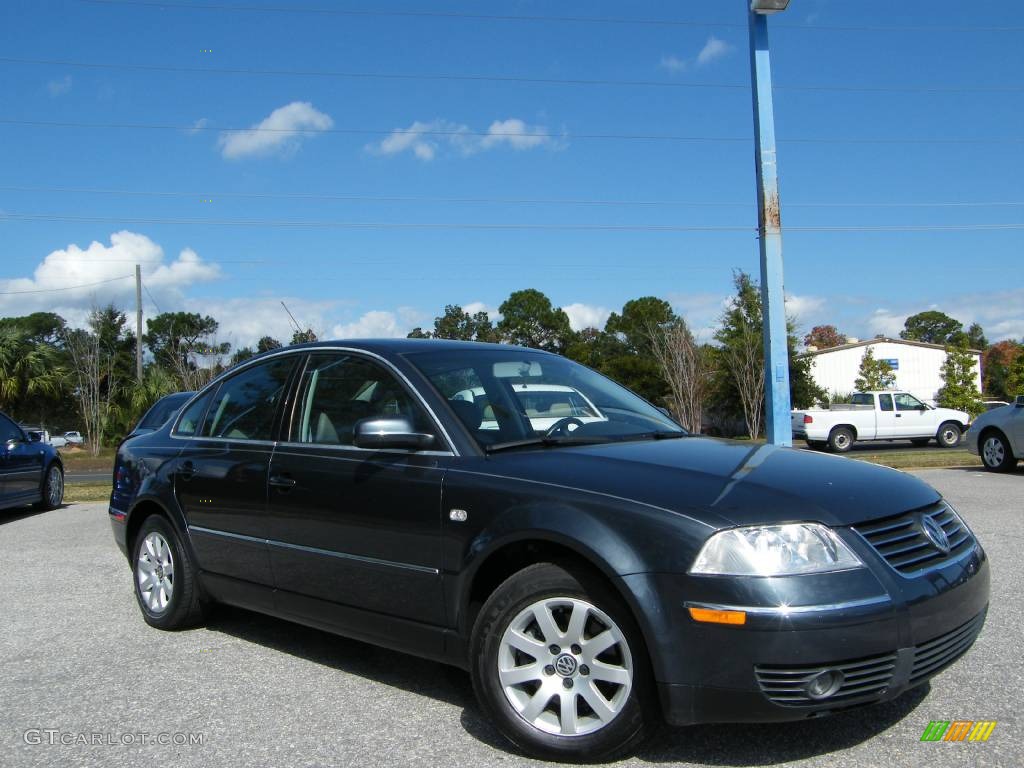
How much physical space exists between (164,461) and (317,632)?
135 cm

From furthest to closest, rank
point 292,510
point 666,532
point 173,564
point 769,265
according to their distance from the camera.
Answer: point 769,265 < point 173,564 < point 292,510 < point 666,532

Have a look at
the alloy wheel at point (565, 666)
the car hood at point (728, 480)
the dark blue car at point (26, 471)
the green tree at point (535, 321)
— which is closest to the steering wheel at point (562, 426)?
the car hood at point (728, 480)

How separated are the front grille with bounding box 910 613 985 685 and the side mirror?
202 cm

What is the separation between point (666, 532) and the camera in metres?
3.12

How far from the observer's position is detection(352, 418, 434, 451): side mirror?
3.82 m

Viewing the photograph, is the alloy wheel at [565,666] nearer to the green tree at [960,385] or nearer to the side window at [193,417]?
the side window at [193,417]

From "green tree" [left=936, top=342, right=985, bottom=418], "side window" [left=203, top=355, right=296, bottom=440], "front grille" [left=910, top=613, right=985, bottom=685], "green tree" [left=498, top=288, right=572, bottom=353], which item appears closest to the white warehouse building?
"green tree" [left=936, top=342, right=985, bottom=418]

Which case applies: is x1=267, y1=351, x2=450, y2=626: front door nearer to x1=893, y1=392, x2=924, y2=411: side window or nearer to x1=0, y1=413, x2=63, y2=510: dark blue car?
x1=0, y1=413, x2=63, y2=510: dark blue car

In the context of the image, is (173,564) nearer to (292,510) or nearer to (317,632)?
(317,632)

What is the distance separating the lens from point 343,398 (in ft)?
14.9

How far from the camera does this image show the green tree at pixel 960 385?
39375 mm

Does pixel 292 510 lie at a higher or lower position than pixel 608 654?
higher

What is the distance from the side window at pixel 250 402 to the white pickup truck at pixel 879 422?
24489 mm

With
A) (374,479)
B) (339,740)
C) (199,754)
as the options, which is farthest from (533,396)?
(199,754)
